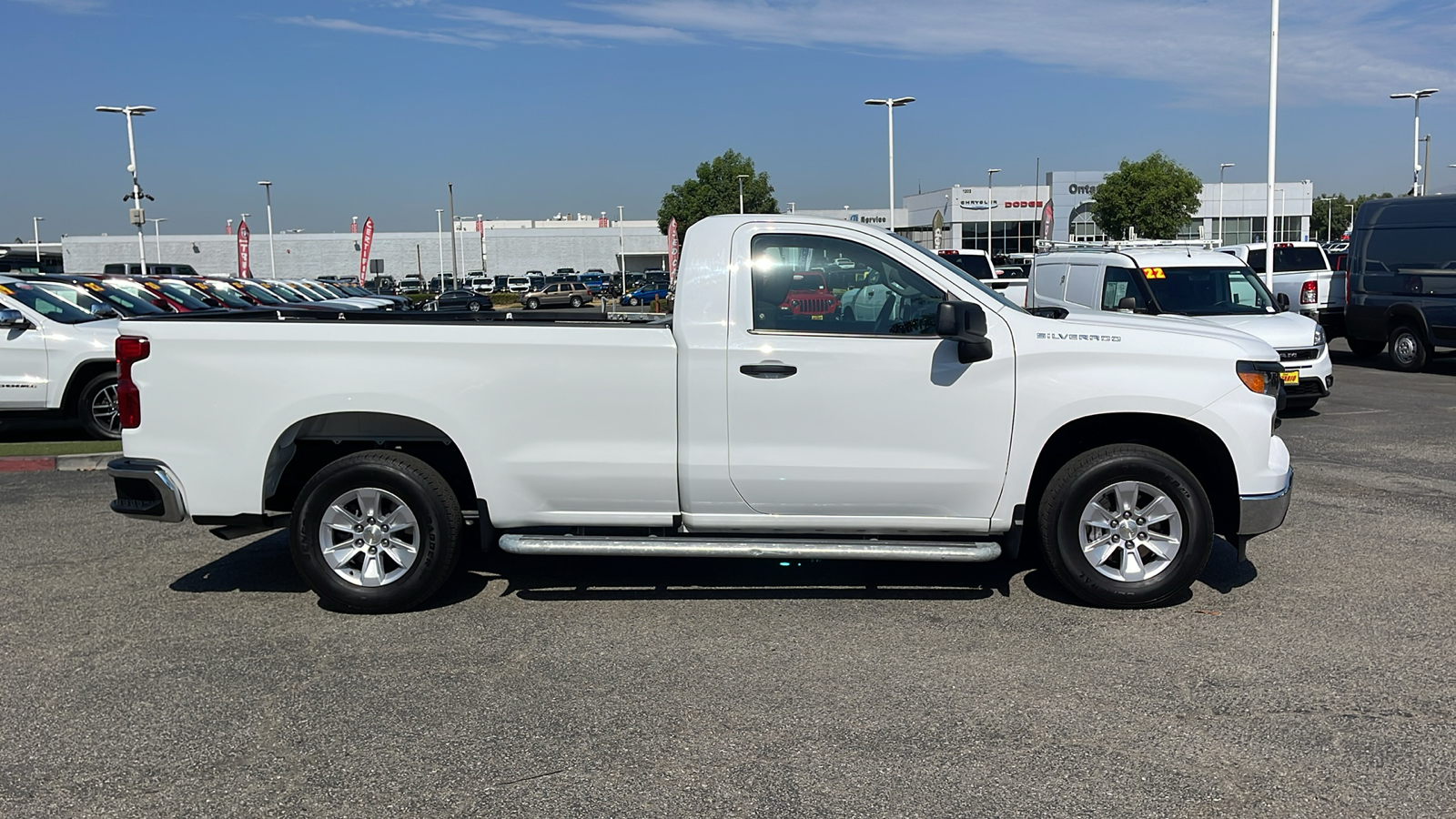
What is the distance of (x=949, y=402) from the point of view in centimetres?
572

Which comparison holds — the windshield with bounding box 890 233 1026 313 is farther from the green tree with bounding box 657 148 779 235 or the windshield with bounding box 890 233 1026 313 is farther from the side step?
the green tree with bounding box 657 148 779 235

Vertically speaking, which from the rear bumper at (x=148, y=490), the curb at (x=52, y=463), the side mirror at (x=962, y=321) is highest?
the side mirror at (x=962, y=321)

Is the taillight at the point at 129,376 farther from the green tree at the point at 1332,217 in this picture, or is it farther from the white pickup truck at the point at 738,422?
the green tree at the point at 1332,217

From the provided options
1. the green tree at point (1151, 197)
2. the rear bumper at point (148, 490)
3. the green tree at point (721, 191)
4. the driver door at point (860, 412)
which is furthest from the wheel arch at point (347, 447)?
the green tree at point (721, 191)

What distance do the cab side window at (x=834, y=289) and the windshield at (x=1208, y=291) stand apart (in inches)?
347

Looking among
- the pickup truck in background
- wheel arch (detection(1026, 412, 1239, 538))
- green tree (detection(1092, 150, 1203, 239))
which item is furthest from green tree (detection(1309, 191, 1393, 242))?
wheel arch (detection(1026, 412, 1239, 538))

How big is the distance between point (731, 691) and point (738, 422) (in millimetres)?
1402

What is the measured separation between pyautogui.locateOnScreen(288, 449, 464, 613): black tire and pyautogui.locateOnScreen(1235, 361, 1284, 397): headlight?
13.0 ft

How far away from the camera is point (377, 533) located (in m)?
5.92

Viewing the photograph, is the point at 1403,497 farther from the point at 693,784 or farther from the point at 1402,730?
the point at 693,784

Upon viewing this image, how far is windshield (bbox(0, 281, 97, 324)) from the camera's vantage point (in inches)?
482

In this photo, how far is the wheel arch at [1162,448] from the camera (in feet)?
19.4

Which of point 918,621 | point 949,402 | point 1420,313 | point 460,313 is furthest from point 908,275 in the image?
point 1420,313

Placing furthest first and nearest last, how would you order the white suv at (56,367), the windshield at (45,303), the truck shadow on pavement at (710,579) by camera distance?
the windshield at (45,303)
the white suv at (56,367)
the truck shadow on pavement at (710,579)
